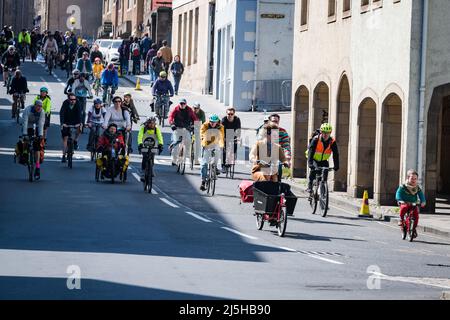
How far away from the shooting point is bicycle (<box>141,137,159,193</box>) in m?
31.2

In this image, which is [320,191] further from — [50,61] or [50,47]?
[50,61]

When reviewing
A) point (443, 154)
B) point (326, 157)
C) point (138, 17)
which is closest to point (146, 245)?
point (326, 157)

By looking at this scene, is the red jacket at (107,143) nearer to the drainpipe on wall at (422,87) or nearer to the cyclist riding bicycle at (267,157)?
the drainpipe on wall at (422,87)

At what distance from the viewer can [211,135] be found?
106ft

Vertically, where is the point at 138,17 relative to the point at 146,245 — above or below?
above

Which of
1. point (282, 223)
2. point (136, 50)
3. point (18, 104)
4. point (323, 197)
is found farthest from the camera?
point (136, 50)

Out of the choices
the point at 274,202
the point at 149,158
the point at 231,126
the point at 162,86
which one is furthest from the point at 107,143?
the point at 162,86

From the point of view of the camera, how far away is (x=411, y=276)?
755 inches

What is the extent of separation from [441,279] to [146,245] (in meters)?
4.44

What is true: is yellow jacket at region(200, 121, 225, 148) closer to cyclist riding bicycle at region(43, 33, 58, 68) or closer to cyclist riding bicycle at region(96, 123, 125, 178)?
cyclist riding bicycle at region(96, 123, 125, 178)

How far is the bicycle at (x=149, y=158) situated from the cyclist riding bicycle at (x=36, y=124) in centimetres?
224

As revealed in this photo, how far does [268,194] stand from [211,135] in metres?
7.51
